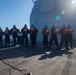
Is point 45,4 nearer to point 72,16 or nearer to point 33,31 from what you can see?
point 72,16

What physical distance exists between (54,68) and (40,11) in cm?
1627

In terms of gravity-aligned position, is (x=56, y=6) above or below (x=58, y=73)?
above

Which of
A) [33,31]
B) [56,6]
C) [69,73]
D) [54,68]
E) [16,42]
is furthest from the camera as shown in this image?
[56,6]

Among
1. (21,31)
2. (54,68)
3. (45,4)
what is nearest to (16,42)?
(21,31)

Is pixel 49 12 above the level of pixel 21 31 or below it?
above

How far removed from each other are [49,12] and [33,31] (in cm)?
652

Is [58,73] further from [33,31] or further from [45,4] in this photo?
[45,4]

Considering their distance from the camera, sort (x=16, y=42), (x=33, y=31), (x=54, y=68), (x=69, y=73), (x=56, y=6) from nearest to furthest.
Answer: (x=69, y=73)
(x=54, y=68)
(x=33, y=31)
(x=16, y=42)
(x=56, y=6)

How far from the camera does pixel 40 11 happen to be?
24578 millimetres

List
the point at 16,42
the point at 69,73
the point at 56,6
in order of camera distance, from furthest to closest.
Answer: the point at 56,6
the point at 16,42
the point at 69,73

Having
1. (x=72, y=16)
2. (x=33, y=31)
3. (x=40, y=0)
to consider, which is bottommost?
(x=33, y=31)

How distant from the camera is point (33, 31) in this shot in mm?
17828

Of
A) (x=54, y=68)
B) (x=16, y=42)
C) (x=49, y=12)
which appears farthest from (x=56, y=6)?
(x=54, y=68)

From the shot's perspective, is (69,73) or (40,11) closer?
(69,73)
